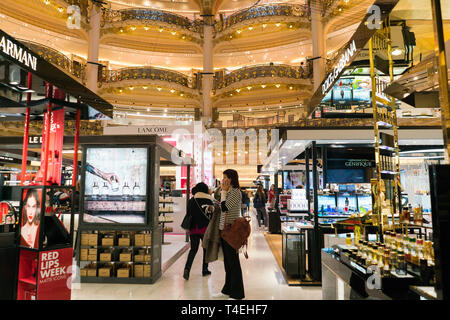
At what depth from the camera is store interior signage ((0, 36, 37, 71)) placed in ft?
6.74

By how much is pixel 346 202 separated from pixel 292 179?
661cm

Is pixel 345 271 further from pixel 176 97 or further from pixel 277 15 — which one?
pixel 176 97

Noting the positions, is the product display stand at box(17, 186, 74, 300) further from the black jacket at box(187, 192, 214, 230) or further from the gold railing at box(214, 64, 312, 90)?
the gold railing at box(214, 64, 312, 90)

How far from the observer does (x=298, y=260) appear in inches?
188

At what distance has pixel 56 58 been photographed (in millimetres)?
15836

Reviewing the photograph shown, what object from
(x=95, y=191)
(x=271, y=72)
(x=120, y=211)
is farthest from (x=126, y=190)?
(x=271, y=72)

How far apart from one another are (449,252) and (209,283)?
12.8 feet

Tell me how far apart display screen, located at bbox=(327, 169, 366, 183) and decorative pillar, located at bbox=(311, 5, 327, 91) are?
12258mm

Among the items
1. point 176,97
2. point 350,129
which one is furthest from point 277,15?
point 350,129

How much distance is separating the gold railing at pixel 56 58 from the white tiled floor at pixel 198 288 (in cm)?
1319

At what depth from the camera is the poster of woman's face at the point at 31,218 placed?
2.77 m

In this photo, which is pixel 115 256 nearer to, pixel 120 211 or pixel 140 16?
pixel 120 211

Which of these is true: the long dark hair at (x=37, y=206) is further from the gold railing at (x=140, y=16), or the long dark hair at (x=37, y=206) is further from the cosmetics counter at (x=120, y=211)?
the gold railing at (x=140, y=16)

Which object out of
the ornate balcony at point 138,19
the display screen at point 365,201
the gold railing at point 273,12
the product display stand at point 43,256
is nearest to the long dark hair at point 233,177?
the product display stand at point 43,256
